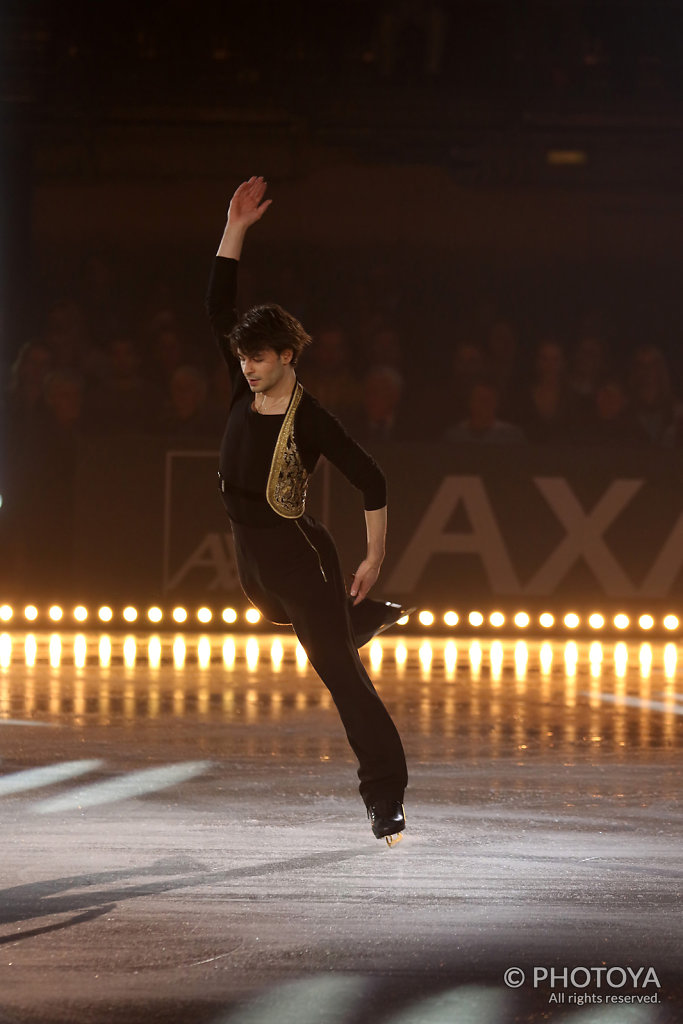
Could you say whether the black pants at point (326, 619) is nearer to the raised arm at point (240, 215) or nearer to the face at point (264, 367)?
the face at point (264, 367)

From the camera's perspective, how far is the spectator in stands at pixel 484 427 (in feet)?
30.3

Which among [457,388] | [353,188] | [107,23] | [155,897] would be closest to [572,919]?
[155,897]

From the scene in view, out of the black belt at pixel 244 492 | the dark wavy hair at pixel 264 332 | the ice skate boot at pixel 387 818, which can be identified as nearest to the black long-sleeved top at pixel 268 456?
the black belt at pixel 244 492

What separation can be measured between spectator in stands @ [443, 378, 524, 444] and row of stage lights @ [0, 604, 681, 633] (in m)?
1.16

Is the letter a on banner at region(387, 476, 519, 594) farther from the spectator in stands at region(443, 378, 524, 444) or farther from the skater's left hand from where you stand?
the skater's left hand

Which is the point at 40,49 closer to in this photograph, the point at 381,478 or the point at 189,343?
the point at 189,343

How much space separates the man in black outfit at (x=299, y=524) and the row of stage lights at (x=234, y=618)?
5.90 meters

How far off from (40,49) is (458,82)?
111 inches

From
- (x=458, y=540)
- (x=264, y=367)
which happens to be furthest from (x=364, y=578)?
(x=458, y=540)

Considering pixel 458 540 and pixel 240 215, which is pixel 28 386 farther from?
pixel 240 215

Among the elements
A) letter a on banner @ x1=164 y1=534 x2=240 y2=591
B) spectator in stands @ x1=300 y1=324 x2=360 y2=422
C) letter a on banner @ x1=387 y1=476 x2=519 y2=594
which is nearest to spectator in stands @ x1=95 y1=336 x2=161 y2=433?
letter a on banner @ x1=164 y1=534 x2=240 y2=591

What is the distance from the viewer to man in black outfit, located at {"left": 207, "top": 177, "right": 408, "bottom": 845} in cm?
320

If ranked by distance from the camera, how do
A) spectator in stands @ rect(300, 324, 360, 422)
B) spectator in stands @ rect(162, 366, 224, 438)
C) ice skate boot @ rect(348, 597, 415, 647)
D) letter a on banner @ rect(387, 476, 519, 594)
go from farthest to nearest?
spectator in stands @ rect(300, 324, 360, 422) → spectator in stands @ rect(162, 366, 224, 438) → letter a on banner @ rect(387, 476, 519, 594) → ice skate boot @ rect(348, 597, 415, 647)

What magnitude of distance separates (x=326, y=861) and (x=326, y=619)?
1.97ft
